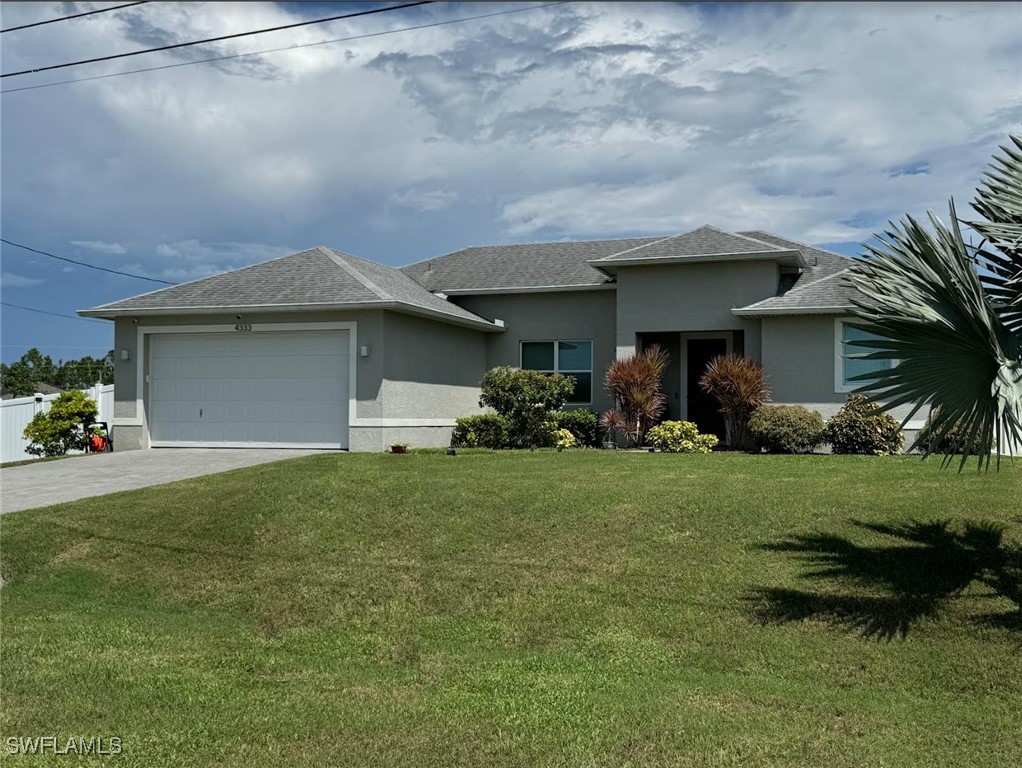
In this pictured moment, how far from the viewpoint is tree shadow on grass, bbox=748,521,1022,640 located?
8039mm

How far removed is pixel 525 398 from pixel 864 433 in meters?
6.83

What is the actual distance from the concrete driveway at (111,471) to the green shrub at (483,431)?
143 inches

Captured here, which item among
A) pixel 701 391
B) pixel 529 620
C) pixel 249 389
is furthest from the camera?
pixel 701 391

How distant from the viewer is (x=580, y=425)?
68.9 feet

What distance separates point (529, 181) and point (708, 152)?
497 cm

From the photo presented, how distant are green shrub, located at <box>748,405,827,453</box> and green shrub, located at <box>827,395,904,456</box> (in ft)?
1.21

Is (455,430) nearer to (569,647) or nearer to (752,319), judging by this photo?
(752,319)

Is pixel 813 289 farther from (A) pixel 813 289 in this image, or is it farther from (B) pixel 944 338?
(B) pixel 944 338

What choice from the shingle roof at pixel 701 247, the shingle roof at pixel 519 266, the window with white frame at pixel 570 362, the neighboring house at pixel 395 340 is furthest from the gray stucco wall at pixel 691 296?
the window with white frame at pixel 570 362

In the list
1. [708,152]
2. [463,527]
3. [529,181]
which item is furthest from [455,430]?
[463,527]

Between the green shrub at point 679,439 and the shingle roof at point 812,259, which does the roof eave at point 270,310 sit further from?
the shingle roof at point 812,259

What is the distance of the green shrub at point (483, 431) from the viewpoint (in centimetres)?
1978

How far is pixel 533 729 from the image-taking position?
6156 millimetres

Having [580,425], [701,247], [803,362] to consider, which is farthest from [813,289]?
[580,425]
